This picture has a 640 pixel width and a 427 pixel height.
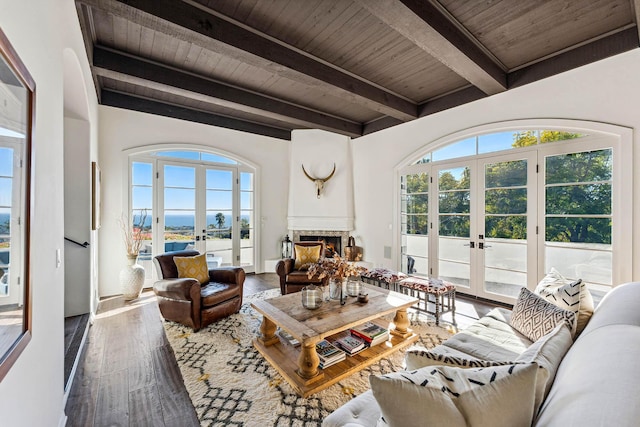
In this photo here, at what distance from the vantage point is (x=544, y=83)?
337 centimetres

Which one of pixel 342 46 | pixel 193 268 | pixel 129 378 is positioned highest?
pixel 342 46

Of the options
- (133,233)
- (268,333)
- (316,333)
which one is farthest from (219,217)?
(316,333)

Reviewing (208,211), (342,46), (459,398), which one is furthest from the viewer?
(208,211)

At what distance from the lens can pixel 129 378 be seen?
7.21 feet

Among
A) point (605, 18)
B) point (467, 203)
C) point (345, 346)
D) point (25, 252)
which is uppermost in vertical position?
point (605, 18)

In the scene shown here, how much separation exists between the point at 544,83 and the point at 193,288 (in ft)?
15.6

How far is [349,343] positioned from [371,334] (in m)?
0.23

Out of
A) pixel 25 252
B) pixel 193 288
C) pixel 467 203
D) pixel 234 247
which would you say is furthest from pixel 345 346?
pixel 234 247

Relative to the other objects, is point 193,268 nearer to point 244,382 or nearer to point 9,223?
point 244,382

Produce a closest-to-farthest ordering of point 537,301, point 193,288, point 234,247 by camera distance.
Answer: point 537,301
point 193,288
point 234,247

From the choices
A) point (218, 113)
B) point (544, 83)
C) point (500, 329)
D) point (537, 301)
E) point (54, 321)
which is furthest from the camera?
point (218, 113)

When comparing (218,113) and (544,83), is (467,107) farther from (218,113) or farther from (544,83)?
(218,113)

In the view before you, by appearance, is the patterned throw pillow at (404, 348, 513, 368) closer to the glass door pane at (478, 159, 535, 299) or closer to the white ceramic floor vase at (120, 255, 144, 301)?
the glass door pane at (478, 159, 535, 299)

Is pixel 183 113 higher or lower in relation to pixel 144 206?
higher
